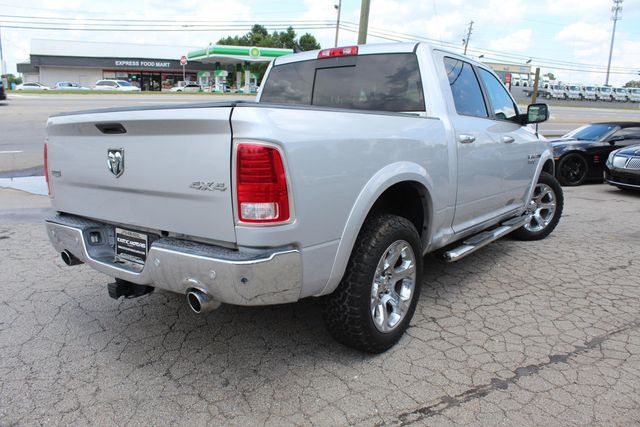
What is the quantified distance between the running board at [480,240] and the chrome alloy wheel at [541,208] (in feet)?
1.79

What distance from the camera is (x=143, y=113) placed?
2.68 metres

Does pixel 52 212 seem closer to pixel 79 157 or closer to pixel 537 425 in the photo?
pixel 79 157

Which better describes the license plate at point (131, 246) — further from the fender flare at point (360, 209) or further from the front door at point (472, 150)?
the front door at point (472, 150)

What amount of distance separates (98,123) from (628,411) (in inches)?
131

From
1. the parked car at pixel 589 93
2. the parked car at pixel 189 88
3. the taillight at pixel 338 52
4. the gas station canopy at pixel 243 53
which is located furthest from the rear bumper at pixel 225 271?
the parked car at pixel 589 93

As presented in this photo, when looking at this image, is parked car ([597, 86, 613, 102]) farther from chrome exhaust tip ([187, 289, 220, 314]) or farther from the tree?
chrome exhaust tip ([187, 289, 220, 314])

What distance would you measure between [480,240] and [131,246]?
9.25ft

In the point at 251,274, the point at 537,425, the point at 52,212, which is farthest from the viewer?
the point at 52,212

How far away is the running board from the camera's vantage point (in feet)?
12.5

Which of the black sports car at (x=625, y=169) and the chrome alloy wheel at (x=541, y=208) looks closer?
the chrome alloy wheel at (x=541, y=208)

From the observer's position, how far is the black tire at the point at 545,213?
5.84 metres

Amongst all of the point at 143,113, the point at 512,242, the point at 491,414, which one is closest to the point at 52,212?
the point at 143,113

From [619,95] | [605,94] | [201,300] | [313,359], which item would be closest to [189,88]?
[313,359]

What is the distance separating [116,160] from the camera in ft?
9.30
